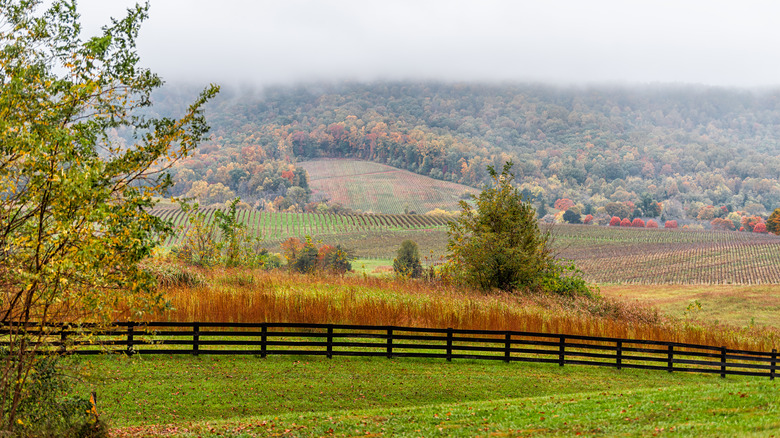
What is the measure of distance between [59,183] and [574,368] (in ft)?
49.6

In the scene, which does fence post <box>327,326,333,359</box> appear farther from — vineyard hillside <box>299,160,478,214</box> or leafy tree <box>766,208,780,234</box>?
vineyard hillside <box>299,160,478,214</box>

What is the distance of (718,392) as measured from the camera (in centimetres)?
1159

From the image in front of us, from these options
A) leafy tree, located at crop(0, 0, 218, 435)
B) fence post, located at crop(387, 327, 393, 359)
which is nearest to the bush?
leafy tree, located at crop(0, 0, 218, 435)

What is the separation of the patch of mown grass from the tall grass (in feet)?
11.3

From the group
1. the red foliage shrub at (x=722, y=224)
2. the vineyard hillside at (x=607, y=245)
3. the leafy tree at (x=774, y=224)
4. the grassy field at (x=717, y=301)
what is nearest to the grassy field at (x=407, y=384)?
the grassy field at (x=717, y=301)

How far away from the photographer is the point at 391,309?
20.8 meters

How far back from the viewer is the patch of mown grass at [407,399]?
9.61m

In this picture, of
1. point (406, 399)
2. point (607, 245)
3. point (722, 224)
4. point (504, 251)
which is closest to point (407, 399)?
point (406, 399)

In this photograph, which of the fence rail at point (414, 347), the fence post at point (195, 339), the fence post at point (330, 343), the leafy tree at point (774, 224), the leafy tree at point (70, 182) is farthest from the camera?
the leafy tree at point (774, 224)

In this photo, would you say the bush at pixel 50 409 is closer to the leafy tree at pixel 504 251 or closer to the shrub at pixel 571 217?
the leafy tree at pixel 504 251

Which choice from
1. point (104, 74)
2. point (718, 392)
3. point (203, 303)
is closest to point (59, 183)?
point (104, 74)

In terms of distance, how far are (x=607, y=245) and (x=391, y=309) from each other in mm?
85869

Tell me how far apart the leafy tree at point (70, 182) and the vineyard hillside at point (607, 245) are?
4921cm

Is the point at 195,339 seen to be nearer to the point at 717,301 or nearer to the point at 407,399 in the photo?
the point at 407,399
